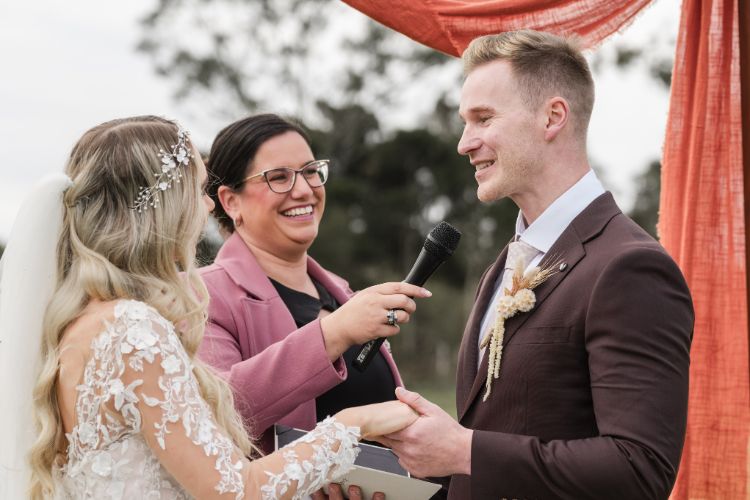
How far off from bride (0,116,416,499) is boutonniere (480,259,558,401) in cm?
33

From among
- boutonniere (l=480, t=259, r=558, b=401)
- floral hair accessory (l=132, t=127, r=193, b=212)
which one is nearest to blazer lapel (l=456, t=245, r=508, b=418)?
boutonniere (l=480, t=259, r=558, b=401)

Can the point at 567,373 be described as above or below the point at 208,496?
above

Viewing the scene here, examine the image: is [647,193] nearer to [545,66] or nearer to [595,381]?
[545,66]

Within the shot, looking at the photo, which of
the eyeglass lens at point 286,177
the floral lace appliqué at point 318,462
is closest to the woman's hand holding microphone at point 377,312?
the floral lace appliqué at point 318,462

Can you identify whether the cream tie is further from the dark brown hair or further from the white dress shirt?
the dark brown hair

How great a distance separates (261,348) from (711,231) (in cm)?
183

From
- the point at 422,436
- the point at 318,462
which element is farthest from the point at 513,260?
the point at 318,462

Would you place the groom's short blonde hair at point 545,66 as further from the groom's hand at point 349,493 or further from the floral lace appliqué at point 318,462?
the groom's hand at point 349,493

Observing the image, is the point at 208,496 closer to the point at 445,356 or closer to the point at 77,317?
the point at 77,317

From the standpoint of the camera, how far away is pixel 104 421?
2680 millimetres

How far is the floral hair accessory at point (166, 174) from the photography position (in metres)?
2.89

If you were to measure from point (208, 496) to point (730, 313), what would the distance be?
6.37 ft

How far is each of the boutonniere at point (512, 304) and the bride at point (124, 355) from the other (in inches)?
13.0

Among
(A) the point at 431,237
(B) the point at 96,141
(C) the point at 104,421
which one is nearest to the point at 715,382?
(A) the point at 431,237
